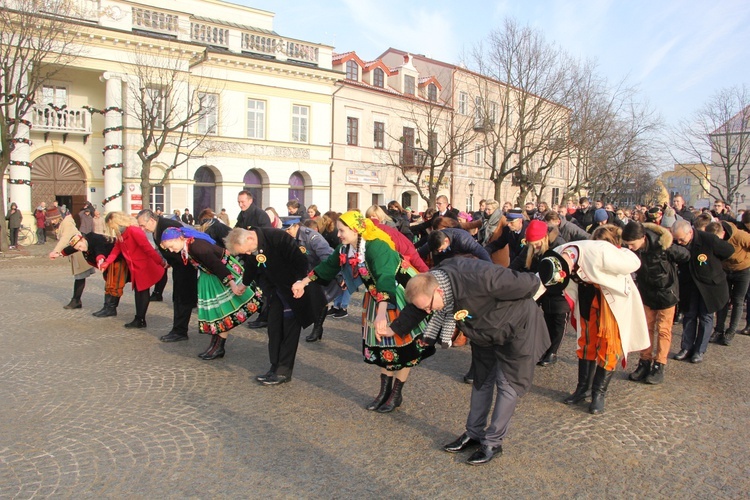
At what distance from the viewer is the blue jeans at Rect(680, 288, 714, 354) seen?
7012mm

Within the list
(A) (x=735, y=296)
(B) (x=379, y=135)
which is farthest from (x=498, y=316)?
(B) (x=379, y=135)

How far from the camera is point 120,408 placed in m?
5.21

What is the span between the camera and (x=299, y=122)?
32.0 meters

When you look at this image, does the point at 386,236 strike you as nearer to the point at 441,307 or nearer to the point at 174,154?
the point at 441,307

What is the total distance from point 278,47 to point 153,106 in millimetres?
9204

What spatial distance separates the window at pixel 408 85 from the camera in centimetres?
3796

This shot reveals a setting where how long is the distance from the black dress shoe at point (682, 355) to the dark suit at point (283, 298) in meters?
4.60

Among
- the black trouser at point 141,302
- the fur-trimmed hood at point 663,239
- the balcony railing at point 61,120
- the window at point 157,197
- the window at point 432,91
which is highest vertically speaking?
the window at point 432,91

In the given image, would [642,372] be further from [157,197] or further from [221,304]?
[157,197]

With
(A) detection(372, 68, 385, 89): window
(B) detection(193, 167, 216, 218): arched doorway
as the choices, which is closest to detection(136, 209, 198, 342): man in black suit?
(B) detection(193, 167, 216, 218): arched doorway

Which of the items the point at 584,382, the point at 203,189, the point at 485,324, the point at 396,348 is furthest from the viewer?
the point at 203,189

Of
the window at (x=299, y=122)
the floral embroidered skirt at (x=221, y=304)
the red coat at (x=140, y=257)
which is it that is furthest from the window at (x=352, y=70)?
the floral embroidered skirt at (x=221, y=304)

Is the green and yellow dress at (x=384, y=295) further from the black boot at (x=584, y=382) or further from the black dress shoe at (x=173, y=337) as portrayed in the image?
the black dress shoe at (x=173, y=337)

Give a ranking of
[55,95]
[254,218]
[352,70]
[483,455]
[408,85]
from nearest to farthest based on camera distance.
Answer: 1. [483,455]
2. [254,218]
3. [55,95]
4. [352,70]
5. [408,85]
